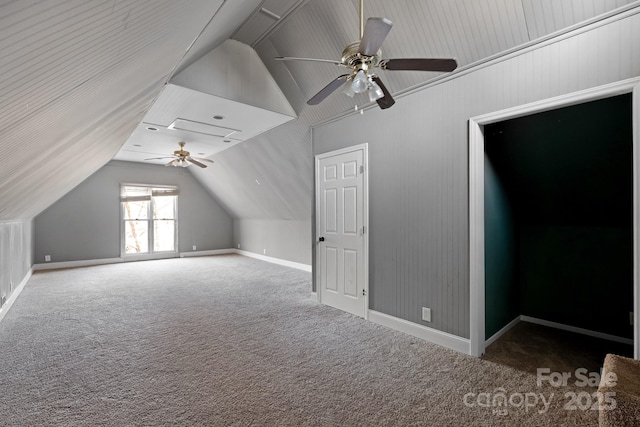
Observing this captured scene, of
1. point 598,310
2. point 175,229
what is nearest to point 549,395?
point 598,310

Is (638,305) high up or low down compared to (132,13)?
down

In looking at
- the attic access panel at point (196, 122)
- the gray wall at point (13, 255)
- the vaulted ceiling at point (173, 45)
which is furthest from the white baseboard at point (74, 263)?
the vaulted ceiling at point (173, 45)

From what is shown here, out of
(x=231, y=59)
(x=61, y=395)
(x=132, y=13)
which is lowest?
(x=61, y=395)

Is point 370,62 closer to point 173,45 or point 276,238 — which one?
point 173,45

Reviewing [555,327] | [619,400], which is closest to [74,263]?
[619,400]

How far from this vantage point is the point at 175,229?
8.45 meters

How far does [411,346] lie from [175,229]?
25.4 feet

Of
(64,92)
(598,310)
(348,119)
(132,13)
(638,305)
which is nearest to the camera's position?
(132,13)

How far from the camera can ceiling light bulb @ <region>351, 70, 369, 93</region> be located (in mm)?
1947

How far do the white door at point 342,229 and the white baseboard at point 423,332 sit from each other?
242mm

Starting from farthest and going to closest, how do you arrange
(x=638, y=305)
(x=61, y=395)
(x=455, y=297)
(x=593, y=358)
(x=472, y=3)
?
(x=455, y=297)
(x=593, y=358)
(x=472, y=3)
(x=61, y=395)
(x=638, y=305)

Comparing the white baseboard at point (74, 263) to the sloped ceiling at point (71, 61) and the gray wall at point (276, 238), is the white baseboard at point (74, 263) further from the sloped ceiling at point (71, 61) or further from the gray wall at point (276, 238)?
the sloped ceiling at point (71, 61)

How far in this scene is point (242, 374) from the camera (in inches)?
88.9

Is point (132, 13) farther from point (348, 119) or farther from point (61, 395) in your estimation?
point (348, 119)
